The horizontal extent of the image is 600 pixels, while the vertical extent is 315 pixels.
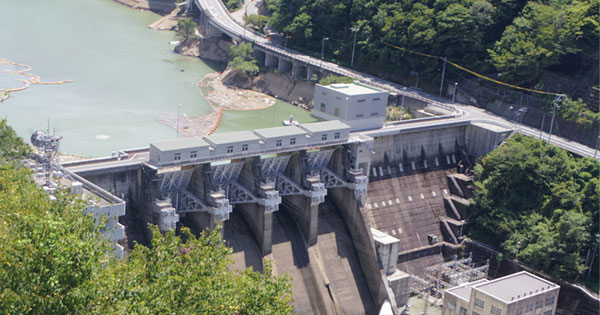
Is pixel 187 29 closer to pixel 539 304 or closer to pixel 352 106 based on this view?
pixel 352 106

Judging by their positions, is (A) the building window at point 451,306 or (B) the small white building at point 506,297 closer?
(B) the small white building at point 506,297

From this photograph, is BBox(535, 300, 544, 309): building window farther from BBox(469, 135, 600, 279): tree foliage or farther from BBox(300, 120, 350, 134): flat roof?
BBox(300, 120, 350, 134): flat roof

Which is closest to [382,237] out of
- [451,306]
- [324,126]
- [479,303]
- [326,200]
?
[326,200]

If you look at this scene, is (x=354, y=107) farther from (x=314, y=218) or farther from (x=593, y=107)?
(x=593, y=107)

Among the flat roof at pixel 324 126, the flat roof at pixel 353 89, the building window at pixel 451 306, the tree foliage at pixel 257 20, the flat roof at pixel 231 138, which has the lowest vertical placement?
the building window at pixel 451 306

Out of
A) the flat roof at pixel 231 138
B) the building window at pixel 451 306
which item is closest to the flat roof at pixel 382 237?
the building window at pixel 451 306

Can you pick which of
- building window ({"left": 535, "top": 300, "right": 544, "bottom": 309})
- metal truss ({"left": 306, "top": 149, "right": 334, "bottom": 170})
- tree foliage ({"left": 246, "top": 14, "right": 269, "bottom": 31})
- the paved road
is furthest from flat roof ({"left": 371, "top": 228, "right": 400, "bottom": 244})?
tree foliage ({"left": 246, "top": 14, "right": 269, "bottom": 31})

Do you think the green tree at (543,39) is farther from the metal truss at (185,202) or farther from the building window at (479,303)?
the metal truss at (185,202)
